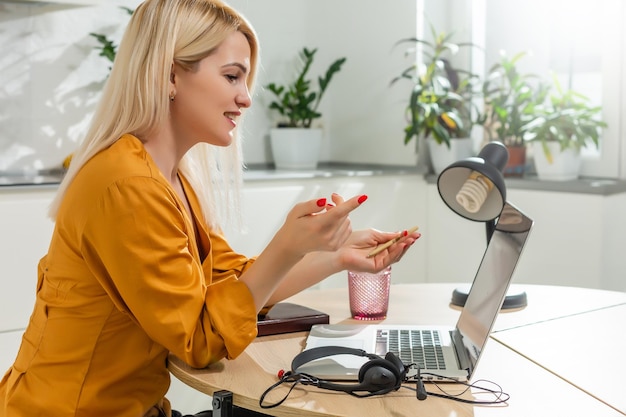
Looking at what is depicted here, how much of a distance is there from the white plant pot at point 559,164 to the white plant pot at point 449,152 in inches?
14.6

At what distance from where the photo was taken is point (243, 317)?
4.27ft

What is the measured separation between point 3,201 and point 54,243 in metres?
1.12

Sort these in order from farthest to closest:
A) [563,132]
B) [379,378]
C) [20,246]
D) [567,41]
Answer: [567,41]
[563,132]
[20,246]
[379,378]

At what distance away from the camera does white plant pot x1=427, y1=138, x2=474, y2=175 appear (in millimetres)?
3309

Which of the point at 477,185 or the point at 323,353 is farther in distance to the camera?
the point at 477,185

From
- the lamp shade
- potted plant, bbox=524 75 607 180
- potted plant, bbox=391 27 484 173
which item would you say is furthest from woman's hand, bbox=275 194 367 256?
potted plant, bbox=391 27 484 173

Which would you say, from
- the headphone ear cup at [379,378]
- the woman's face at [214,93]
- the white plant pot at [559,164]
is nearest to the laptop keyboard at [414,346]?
the headphone ear cup at [379,378]

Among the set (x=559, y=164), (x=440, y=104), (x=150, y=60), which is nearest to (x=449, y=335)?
(x=150, y=60)

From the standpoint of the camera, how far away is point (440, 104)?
3.29 metres

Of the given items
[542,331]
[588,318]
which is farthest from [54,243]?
[588,318]

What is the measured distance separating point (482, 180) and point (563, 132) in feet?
4.87

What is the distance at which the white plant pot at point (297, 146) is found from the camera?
135 inches

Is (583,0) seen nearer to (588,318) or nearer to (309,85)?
(309,85)

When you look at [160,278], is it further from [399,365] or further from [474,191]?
[474,191]
